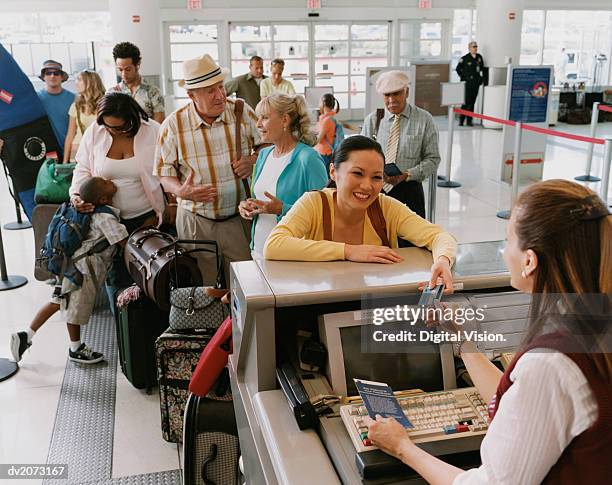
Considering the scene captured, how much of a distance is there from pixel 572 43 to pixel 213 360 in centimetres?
1740

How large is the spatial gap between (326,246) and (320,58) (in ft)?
47.5

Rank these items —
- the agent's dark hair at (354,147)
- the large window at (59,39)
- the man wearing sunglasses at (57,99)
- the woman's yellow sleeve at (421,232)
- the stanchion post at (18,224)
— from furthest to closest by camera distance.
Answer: the large window at (59,39) → the stanchion post at (18,224) → the man wearing sunglasses at (57,99) → the agent's dark hair at (354,147) → the woman's yellow sleeve at (421,232)

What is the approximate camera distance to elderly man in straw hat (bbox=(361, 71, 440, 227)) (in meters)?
4.48

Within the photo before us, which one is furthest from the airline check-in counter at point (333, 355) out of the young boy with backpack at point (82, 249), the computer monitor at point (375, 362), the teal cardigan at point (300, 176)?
the young boy with backpack at point (82, 249)

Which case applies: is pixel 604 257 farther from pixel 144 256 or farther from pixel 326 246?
pixel 144 256

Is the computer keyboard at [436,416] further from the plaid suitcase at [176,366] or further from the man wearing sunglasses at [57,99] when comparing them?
the man wearing sunglasses at [57,99]

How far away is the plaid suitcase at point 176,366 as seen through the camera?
9.34ft

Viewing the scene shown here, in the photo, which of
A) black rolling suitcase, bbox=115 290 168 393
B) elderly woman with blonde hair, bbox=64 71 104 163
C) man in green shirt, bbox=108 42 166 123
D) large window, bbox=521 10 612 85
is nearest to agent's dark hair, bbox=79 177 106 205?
black rolling suitcase, bbox=115 290 168 393

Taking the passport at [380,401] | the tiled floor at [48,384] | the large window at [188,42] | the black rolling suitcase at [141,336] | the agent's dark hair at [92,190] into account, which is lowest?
the tiled floor at [48,384]

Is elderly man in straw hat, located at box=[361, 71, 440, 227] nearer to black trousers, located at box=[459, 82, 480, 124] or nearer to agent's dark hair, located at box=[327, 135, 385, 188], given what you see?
agent's dark hair, located at box=[327, 135, 385, 188]

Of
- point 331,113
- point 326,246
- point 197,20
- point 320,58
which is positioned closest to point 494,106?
point 320,58

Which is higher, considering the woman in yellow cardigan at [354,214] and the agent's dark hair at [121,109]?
the agent's dark hair at [121,109]

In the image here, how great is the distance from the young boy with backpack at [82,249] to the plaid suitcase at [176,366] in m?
1.04

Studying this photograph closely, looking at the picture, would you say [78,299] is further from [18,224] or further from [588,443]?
[18,224]
